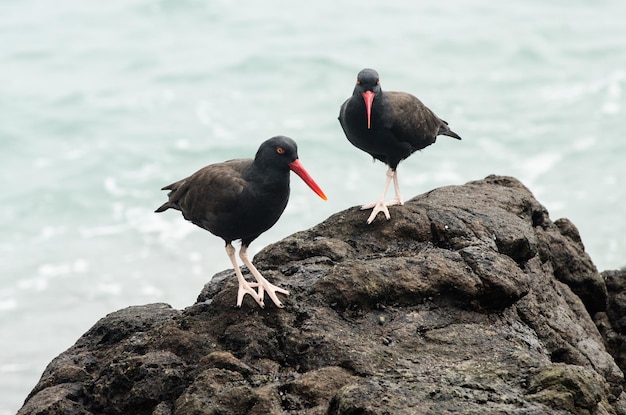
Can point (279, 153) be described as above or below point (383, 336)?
above

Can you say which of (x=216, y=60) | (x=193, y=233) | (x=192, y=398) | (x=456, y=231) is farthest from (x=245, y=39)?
(x=192, y=398)

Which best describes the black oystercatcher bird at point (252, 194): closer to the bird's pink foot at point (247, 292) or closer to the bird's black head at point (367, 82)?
the bird's pink foot at point (247, 292)

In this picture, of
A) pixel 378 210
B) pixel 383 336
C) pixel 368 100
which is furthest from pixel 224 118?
pixel 383 336

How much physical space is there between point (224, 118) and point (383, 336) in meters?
15.0

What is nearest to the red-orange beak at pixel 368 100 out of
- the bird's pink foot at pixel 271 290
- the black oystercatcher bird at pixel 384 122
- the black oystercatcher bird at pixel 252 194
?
the black oystercatcher bird at pixel 384 122

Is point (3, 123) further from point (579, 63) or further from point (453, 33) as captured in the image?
point (579, 63)

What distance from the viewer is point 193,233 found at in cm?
1353

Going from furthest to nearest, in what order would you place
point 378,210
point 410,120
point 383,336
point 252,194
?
point 410,120, point 378,210, point 252,194, point 383,336

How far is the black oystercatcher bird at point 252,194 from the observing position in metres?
4.81

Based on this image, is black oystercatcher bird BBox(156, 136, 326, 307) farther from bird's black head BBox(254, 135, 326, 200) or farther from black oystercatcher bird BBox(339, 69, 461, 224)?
black oystercatcher bird BBox(339, 69, 461, 224)

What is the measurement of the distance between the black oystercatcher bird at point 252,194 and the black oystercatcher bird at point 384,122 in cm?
97

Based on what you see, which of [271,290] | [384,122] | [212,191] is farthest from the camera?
[384,122]

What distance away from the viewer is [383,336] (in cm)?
448

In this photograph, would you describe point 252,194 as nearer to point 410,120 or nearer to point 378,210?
point 378,210
